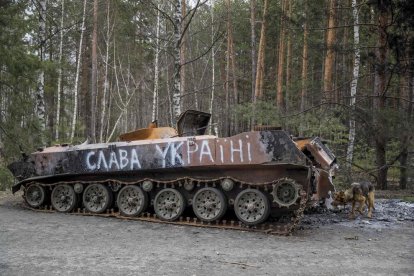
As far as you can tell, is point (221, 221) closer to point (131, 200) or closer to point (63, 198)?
point (131, 200)

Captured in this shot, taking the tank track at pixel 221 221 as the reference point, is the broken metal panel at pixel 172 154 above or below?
above

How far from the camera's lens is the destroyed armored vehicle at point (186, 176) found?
9172mm

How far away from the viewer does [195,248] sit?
771cm

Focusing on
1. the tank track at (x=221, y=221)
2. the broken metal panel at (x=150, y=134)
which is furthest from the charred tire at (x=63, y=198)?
the broken metal panel at (x=150, y=134)

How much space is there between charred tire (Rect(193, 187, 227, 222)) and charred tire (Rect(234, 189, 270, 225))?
0.32 meters

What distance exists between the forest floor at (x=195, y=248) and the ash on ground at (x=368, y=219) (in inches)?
0.9

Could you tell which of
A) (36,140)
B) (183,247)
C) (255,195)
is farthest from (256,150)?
(36,140)

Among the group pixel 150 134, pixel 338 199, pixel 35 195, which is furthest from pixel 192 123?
pixel 35 195

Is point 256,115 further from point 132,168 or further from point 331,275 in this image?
point 331,275

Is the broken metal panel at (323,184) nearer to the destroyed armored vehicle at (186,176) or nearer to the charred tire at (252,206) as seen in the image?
the destroyed armored vehicle at (186,176)

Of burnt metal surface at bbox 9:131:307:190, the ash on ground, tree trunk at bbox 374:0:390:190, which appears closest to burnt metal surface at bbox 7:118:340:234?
burnt metal surface at bbox 9:131:307:190

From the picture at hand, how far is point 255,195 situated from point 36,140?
894 cm

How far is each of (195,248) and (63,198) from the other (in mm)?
4861

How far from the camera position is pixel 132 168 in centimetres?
1046
